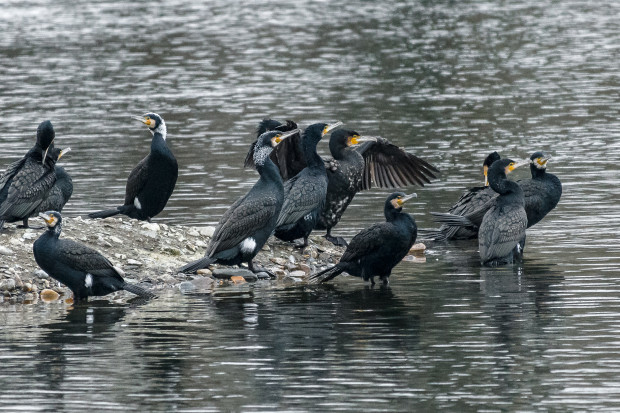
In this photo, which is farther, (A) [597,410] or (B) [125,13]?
(B) [125,13]

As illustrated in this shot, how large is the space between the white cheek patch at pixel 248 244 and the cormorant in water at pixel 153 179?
2.44 meters

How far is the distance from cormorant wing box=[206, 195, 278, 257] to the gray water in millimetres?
603

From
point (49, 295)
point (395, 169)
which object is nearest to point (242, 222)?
point (49, 295)

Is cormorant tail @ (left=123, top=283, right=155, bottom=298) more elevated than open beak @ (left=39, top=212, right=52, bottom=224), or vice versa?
open beak @ (left=39, top=212, right=52, bottom=224)

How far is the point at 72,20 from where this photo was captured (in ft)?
179

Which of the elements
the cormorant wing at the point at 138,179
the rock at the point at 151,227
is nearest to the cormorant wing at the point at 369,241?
the rock at the point at 151,227

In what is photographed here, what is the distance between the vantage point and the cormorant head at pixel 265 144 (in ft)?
49.3

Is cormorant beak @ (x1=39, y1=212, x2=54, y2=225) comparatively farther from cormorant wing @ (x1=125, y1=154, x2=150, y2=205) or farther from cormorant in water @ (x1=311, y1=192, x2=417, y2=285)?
cormorant wing @ (x1=125, y1=154, x2=150, y2=205)

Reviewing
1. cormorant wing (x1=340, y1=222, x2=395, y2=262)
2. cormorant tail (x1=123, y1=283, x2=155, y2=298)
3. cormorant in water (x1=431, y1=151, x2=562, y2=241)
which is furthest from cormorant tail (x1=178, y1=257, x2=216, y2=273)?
cormorant in water (x1=431, y1=151, x2=562, y2=241)

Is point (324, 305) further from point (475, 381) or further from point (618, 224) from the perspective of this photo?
point (618, 224)

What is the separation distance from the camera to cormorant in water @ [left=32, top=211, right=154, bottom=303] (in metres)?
13.5

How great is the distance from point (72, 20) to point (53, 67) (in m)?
16.1

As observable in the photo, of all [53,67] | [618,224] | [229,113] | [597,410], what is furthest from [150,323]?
[53,67]

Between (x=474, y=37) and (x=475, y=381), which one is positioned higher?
(x=475, y=381)
